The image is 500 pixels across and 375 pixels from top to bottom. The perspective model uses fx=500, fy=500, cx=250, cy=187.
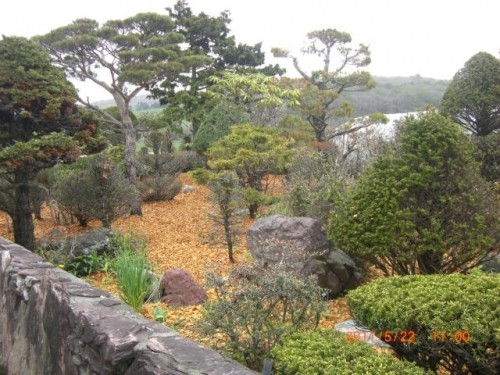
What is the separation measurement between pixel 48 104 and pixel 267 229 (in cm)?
369

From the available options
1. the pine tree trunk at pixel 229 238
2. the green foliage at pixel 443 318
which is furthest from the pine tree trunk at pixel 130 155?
the green foliage at pixel 443 318

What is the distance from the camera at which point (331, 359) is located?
2.66 metres

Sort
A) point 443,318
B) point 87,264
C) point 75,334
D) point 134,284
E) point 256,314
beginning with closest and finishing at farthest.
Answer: point 75,334 < point 443,318 < point 256,314 < point 134,284 < point 87,264

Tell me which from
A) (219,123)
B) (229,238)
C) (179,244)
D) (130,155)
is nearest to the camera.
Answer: (229,238)

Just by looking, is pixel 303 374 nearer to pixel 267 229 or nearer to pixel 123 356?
pixel 123 356

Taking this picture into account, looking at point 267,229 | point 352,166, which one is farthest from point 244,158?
point 267,229

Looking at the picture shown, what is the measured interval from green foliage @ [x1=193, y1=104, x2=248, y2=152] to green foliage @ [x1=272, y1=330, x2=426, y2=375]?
11480 millimetres

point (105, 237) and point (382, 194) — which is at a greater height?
point (382, 194)

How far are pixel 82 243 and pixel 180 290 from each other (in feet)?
8.39

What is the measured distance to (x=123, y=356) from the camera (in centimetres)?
247

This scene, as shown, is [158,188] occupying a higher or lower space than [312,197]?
lower

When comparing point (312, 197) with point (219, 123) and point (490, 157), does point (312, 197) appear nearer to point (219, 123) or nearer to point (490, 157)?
point (490, 157)

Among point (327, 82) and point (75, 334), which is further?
point (327, 82)
